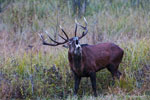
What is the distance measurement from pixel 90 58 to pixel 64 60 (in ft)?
3.97

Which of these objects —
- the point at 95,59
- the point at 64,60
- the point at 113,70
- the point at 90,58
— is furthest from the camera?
the point at 64,60

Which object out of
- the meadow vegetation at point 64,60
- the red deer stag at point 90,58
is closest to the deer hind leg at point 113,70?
the red deer stag at point 90,58

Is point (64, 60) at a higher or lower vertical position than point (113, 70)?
higher

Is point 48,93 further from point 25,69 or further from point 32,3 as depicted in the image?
point 32,3

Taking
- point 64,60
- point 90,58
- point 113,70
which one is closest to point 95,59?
point 90,58

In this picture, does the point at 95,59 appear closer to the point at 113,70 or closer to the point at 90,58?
the point at 90,58

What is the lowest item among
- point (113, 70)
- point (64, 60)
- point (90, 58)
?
point (113, 70)

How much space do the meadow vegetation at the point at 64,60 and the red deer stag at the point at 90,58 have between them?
38 cm

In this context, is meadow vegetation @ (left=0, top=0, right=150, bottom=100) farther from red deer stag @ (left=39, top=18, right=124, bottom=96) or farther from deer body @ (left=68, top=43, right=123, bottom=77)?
deer body @ (left=68, top=43, right=123, bottom=77)

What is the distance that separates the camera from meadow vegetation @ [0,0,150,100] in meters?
7.29

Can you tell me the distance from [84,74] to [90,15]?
6077mm

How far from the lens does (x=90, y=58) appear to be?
7.10 metres

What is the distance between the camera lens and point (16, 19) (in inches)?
482

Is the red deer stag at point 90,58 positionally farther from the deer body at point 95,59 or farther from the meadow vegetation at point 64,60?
the meadow vegetation at point 64,60
